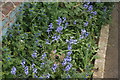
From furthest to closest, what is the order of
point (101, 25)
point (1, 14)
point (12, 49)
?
point (101, 25) < point (12, 49) < point (1, 14)

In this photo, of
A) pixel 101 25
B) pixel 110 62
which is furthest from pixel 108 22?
pixel 110 62

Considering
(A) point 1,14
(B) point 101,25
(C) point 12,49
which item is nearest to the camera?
(A) point 1,14

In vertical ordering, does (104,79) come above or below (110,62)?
below

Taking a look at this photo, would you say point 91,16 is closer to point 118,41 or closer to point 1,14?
point 118,41

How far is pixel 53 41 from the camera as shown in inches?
159

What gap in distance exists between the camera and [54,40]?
4031 millimetres

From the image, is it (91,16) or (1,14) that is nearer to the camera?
(1,14)

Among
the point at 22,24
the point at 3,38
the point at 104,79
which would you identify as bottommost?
the point at 104,79

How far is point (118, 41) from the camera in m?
4.72

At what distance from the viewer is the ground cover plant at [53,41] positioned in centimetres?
366

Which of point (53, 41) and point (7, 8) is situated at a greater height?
point (7, 8)

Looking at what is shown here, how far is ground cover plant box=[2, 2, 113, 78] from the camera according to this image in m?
3.66

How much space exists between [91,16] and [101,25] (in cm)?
28

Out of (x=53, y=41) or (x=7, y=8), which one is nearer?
(x=7, y=8)
